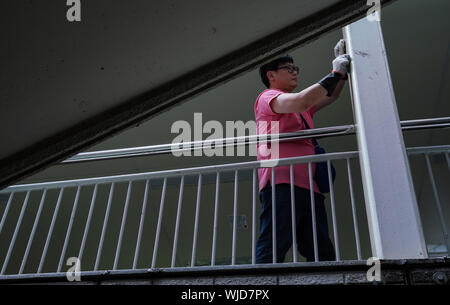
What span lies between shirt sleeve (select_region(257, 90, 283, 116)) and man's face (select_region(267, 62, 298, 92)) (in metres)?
0.22

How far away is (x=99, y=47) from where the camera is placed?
1428mm

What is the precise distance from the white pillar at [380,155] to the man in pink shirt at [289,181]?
0.17m

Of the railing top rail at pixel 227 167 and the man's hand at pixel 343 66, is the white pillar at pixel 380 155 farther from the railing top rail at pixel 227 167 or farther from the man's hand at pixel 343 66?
the railing top rail at pixel 227 167

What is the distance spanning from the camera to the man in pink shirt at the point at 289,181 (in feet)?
9.39

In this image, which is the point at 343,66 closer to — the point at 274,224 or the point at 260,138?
the point at 260,138

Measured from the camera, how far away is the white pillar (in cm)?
243

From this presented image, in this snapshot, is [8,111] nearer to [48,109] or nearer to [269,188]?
[48,109]

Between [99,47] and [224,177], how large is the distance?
4.19m

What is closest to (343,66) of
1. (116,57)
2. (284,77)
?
(284,77)

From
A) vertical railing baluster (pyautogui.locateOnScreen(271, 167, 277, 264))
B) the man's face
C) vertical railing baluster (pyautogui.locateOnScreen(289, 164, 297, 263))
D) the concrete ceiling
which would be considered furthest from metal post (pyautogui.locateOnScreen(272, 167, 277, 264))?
the concrete ceiling

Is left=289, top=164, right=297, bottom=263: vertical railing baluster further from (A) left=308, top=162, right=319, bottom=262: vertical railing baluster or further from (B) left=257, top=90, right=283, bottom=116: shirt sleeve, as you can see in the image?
(B) left=257, top=90, right=283, bottom=116: shirt sleeve

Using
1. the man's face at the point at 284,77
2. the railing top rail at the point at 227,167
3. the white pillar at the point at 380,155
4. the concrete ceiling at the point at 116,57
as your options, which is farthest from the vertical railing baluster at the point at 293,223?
the concrete ceiling at the point at 116,57

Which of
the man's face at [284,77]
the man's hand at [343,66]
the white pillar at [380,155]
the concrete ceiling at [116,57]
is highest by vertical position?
the man's face at [284,77]

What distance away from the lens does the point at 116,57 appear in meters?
1.47
